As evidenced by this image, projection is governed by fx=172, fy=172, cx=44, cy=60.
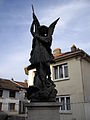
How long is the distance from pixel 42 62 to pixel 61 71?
10.1 metres

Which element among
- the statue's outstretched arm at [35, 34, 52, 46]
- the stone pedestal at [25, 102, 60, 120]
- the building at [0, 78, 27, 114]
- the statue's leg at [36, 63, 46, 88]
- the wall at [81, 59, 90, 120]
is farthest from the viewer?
the building at [0, 78, 27, 114]

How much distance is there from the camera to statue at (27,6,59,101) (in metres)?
5.92

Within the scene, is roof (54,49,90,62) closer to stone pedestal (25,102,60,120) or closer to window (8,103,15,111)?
stone pedestal (25,102,60,120)

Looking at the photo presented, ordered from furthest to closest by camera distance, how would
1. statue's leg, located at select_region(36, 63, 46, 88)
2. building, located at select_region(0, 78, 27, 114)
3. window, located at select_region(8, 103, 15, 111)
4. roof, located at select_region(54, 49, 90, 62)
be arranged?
window, located at select_region(8, 103, 15, 111) < building, located at select_region(0, 78, 27, 114) < roof, located at select_region(54, 49, 90, 62) < statue's leg, located at select_region(36, 63, 46, 88)

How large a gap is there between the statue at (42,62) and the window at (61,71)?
368 inches

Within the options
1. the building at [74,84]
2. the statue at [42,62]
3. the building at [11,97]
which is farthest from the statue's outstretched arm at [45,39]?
the building at [11,97]

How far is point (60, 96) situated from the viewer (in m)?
15.6

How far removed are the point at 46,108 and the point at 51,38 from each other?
9.04 feet

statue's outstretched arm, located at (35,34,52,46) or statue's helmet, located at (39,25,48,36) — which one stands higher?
statue's helmet, located at (39,25,48,36)

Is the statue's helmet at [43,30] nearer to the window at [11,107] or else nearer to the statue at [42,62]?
the statue at [42,62]

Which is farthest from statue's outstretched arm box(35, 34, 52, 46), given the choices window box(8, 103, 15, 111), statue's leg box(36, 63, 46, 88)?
window box(8, 103, 15, 111)

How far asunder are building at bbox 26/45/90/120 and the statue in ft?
26.6

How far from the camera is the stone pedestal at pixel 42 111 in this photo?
18.1 feet

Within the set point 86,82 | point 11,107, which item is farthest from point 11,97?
point 86,82
